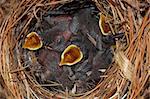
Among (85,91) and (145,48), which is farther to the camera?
(85,91)

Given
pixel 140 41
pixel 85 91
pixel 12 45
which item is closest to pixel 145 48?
pixel 140 41

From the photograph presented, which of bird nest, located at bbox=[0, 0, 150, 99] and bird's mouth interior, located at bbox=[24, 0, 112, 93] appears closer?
bird nest, located at bbox=[0, 0, 150, 99]

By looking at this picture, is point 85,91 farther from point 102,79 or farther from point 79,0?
point 79,0

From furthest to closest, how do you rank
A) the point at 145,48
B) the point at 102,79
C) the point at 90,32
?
the point at 90,32, the point at 102,79, the point at 145,48

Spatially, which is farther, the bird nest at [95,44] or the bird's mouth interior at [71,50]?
the bird's mouth interior at [71,50]

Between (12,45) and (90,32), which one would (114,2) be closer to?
(90,32)

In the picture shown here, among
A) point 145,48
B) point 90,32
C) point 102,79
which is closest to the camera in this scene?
point 145,48

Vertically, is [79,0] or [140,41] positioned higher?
[79,0]

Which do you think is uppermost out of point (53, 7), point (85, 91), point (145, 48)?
point (53, 7)
